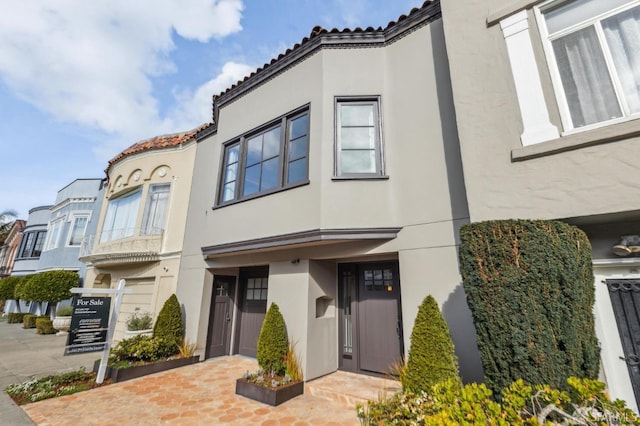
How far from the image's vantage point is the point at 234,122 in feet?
27.7

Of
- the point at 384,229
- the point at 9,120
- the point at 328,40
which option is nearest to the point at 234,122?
the point at 328,40

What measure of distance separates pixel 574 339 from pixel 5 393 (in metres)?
9.87

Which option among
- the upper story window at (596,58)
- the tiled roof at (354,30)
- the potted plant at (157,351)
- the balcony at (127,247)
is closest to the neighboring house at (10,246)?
the balcony at (127,247)

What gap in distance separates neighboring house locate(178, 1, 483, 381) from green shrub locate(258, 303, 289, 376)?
0.29 metres

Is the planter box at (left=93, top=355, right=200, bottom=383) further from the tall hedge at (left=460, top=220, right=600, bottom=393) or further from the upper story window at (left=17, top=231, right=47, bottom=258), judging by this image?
the upper story window at (left=17, top=231, right=47, bottom=258)

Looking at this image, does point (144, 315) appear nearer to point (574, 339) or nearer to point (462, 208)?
point (462, 208)

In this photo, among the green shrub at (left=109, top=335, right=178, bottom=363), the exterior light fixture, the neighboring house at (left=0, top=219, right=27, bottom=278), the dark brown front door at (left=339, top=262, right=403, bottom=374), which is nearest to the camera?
the exterior light fixture

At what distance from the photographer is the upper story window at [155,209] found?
10406 millimetres

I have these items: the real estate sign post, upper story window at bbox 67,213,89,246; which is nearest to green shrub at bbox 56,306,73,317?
upper story window at bbox 67,213,89,246

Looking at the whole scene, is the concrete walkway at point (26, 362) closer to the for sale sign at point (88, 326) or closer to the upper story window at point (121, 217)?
the for sale sign at point (88, 326)

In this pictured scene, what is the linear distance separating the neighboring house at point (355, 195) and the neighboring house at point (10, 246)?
35.3m

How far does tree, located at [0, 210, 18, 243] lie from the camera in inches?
1184

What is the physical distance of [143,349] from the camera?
23.4 ft

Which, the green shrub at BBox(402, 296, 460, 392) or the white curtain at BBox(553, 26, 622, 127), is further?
the green shrub at BBox(402, 296, 460, 392)
